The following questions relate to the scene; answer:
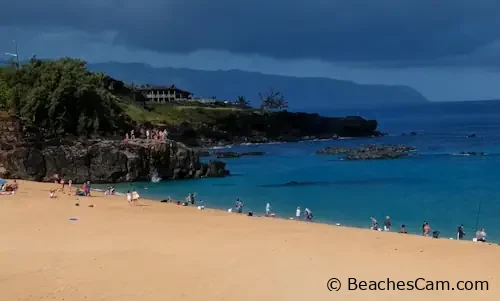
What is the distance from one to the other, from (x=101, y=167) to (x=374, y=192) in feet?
91.4

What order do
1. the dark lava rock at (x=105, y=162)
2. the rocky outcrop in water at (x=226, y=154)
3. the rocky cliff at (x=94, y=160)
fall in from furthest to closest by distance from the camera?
the rocky outcrop in water at (x=226, y=154) < the dark lava rock at (x=105, y=162) < the rocky cliff at (x=94, y=160)

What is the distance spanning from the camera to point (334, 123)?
14550 cm

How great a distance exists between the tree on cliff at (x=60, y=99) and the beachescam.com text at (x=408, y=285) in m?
56.5

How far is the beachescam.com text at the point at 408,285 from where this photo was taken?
1625 cm

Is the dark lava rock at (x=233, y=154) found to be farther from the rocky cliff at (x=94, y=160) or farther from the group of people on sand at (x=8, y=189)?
the group of people on sand at (x=8, y=189)

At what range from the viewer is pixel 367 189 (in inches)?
2255

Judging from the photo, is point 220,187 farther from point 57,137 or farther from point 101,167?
point 57,137

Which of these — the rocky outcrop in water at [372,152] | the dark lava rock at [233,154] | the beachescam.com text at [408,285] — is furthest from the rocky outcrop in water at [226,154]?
the beachescam.com text at [408,285]

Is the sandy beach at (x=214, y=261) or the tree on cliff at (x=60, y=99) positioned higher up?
the tree on cliff at (x=60, y=99)

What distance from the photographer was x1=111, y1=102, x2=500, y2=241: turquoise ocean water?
136 ft

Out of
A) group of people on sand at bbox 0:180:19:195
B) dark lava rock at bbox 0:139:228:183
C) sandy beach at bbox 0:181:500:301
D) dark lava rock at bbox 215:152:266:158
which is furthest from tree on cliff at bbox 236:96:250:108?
sandy beach at bbox 0:181:500:301

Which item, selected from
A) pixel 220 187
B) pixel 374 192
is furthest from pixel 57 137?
pixel 374 192

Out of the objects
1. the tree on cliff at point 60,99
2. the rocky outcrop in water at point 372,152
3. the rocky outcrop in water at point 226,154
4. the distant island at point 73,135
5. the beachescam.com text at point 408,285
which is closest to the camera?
the beachescam.com text at point 408,285

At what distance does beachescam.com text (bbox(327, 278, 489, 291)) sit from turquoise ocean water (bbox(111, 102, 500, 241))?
17645 mm
